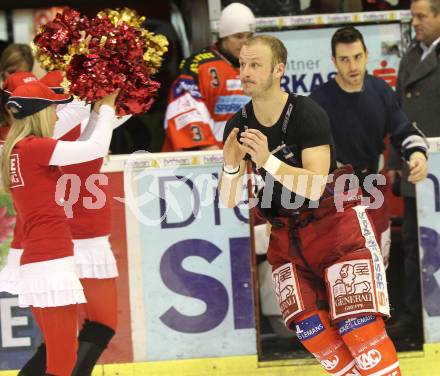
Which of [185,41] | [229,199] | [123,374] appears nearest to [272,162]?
[229,199]

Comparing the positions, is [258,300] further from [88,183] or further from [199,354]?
[88,183]

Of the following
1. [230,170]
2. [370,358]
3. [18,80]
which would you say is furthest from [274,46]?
[370,358]

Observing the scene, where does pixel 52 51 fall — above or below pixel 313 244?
above

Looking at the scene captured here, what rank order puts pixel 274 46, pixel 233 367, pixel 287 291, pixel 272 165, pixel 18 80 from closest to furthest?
pixel 272 165, pixel 274 46, pixel 287 291, pixel 18 80, pixel 233 367

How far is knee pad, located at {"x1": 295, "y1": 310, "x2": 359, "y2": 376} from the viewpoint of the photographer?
5.61 meters

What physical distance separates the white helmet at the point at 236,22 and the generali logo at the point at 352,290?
8.01ft

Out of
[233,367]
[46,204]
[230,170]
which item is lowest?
[233,367]

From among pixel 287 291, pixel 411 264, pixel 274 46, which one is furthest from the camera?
pixel 411 264

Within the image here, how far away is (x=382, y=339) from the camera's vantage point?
217 inches

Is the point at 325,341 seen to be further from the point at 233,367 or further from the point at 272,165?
the point at 233,367

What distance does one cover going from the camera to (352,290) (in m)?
5.51

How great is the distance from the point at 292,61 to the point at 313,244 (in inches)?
114

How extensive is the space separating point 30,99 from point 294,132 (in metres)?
1.30

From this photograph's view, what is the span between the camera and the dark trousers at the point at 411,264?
22.4 ft
